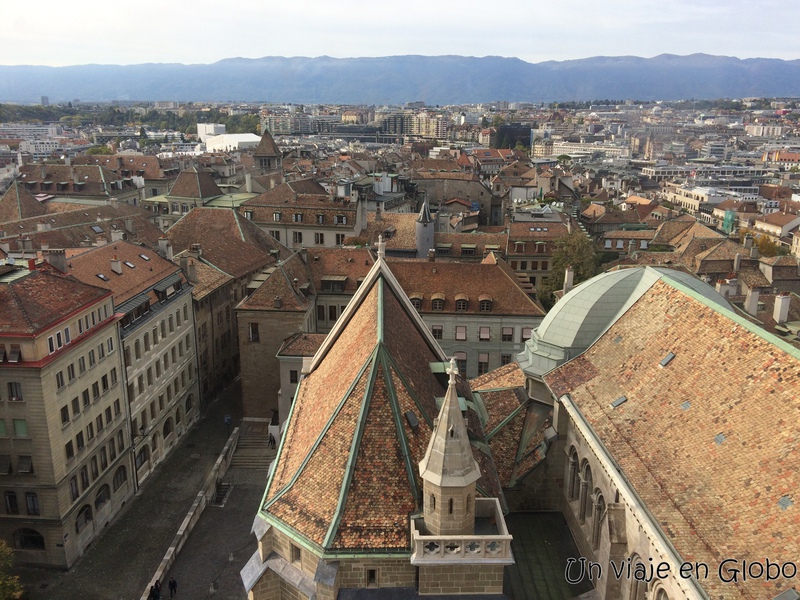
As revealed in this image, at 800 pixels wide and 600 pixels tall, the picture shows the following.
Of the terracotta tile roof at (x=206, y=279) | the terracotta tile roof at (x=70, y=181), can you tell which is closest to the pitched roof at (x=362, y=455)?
the terracotta tile roof at (x=206, y=279)

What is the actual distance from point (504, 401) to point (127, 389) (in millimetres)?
26762

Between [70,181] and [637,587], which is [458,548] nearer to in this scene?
[637,587]

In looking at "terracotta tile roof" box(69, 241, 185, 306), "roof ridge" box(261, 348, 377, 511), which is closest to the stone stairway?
"terracotta tile roof" box(69, 241, 185, 306)

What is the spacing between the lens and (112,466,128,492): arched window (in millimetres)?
48562

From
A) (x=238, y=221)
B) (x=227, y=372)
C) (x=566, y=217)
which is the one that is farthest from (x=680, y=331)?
(x=566, y=217)

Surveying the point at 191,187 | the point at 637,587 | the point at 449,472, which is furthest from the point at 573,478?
the point at 191,187

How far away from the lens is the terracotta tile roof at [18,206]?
3521 inches

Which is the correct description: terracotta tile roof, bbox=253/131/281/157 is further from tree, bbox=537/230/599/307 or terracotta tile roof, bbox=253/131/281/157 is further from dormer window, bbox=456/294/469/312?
dormer window, bbox=456/294/469/312

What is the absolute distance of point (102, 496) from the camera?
47.0 m

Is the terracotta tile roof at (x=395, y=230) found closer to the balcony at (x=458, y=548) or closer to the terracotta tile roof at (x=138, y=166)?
the balcony at (x=458, y=548)

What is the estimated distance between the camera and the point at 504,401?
38719mm

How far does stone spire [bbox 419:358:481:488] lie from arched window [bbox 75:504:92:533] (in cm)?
3105

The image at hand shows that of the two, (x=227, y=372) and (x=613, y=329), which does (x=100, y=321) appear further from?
(x=613, y=329)

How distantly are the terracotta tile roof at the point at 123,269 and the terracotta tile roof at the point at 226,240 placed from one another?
10.2m
